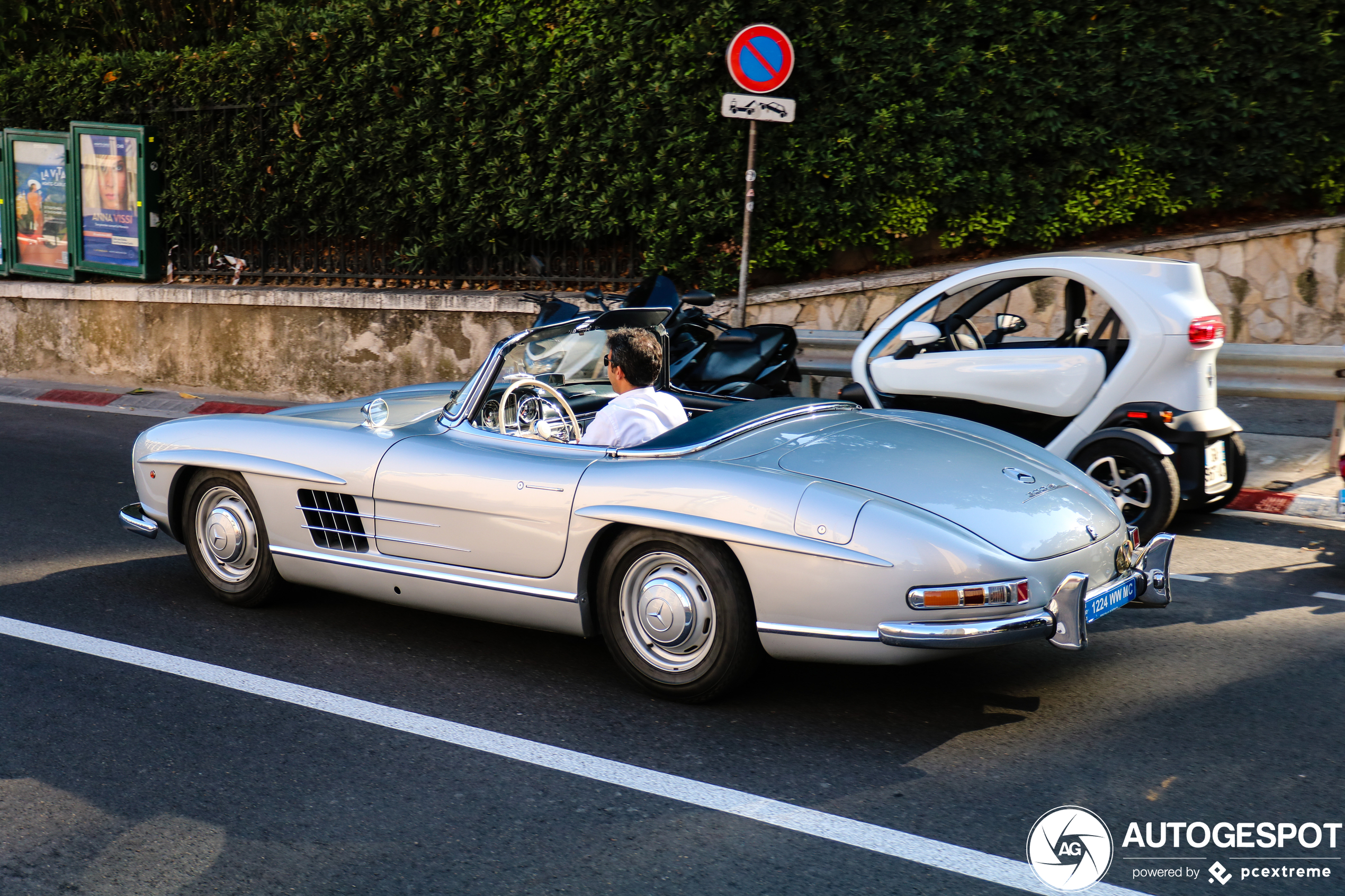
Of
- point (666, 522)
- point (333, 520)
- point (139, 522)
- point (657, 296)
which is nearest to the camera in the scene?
point (666, 522)

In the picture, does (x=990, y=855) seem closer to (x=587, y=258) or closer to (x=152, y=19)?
(x=587, y=258)

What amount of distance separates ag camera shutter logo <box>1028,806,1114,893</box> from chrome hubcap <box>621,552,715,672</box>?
48.2 inches

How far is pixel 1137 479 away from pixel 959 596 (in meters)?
3.19

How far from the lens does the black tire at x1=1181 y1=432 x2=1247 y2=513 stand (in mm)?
6633

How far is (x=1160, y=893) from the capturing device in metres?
2.89

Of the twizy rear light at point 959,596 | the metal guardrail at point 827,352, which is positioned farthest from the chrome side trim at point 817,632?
the metal guardrail at point 827,352

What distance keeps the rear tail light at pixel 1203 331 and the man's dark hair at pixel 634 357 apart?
322 centimetres

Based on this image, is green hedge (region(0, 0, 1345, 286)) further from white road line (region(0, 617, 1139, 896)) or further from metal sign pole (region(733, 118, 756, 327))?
white road line (region(0, 617, 1139, 896))

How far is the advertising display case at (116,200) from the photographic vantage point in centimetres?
1452

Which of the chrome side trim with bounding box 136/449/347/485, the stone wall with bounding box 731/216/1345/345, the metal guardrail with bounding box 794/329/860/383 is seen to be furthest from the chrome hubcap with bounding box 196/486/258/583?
the stone wall with bounding box 731/216/1345/345

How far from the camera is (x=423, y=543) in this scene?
4621 mm

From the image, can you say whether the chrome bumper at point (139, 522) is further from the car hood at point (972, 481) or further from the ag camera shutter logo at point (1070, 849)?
the ag camera shutter logo at point (1070, 849)

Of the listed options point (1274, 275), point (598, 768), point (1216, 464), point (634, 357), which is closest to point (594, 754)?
point (598, 768)

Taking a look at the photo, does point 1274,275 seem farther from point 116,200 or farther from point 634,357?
point 116,200
